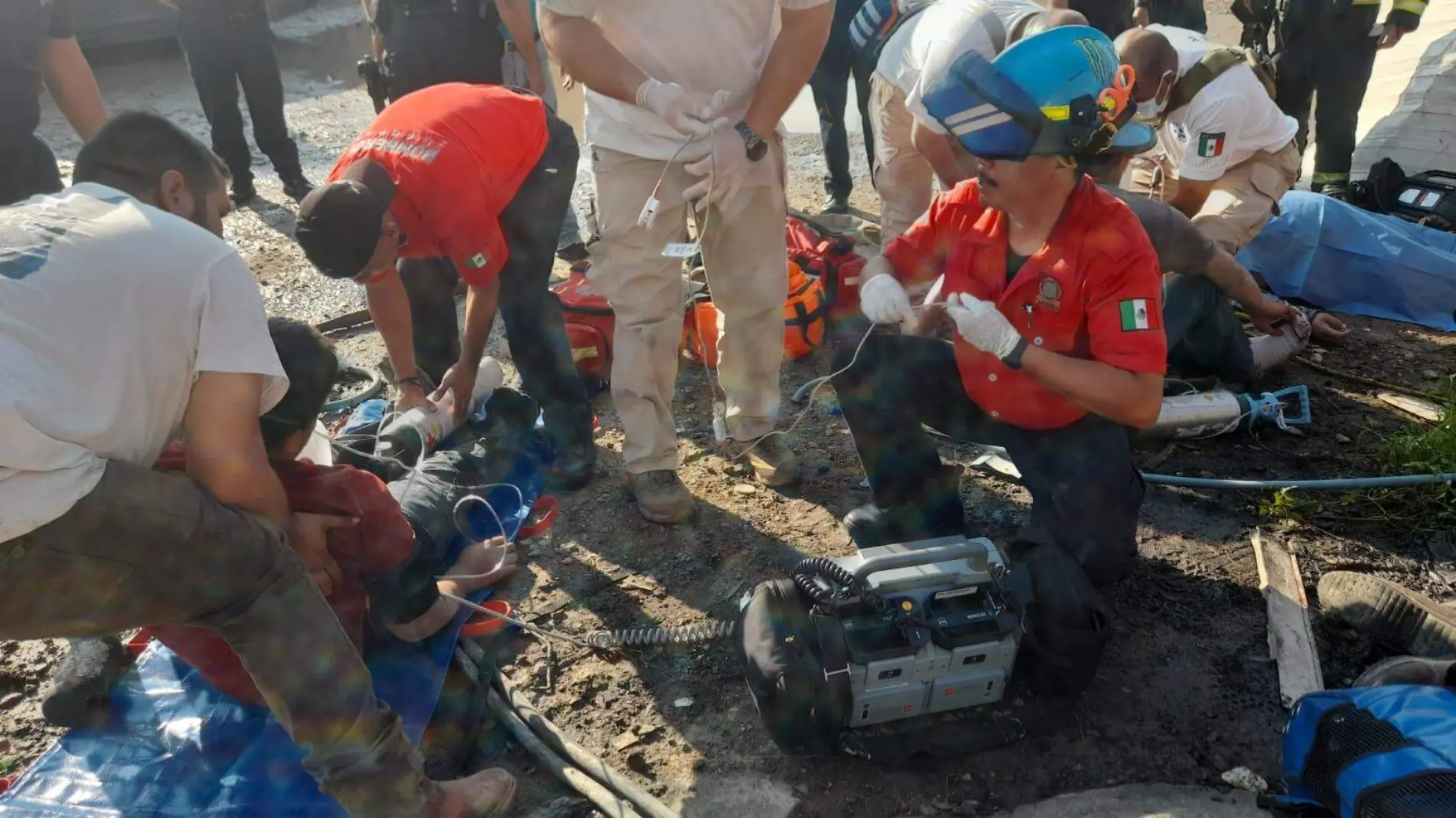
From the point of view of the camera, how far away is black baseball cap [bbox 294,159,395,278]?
2598 mm

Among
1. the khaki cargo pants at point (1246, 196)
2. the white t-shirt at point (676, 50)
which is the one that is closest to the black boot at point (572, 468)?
the white t-shirt at point (676, 50)

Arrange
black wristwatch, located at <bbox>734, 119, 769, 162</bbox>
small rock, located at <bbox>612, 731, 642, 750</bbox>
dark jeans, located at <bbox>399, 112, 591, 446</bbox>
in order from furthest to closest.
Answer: dark jeans, located at <bbox>399, 112, 591, 446</bbox>
black wristwatch, located at <bbox>734, 119, 769, 162</bbox>
small rock, located at <bbox>612, 731, 642, 750</bbox>

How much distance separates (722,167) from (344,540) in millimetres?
1512

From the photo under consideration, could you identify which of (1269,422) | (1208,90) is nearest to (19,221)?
(1269,422)

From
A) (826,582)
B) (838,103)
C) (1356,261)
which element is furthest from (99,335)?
(1356,261)

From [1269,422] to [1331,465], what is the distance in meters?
0.26

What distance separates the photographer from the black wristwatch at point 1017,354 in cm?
223

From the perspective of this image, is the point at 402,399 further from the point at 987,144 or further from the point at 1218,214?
the point at 1218,214

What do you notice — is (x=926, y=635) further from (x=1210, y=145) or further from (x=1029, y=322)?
(x=1210, y=145)

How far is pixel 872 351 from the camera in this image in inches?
107

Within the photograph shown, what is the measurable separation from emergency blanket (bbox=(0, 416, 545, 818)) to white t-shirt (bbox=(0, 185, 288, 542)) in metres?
0.94

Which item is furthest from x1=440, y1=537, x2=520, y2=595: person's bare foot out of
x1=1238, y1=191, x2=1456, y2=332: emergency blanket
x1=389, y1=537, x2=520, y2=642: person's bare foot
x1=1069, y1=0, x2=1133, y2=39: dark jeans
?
x1=1069, y1=0, x2=1133, y2=39: dark jeans

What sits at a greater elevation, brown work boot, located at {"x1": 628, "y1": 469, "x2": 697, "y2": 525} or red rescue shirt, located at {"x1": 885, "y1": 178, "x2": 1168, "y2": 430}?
red rescue shirt, located at {"x1": 885, "y1": 178, "x2": 1168, "y2": 430}

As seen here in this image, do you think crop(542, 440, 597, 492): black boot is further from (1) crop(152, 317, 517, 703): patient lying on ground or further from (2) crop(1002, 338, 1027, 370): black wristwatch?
(2) crop(1002, 338, 1027, 370): black wristwatch
